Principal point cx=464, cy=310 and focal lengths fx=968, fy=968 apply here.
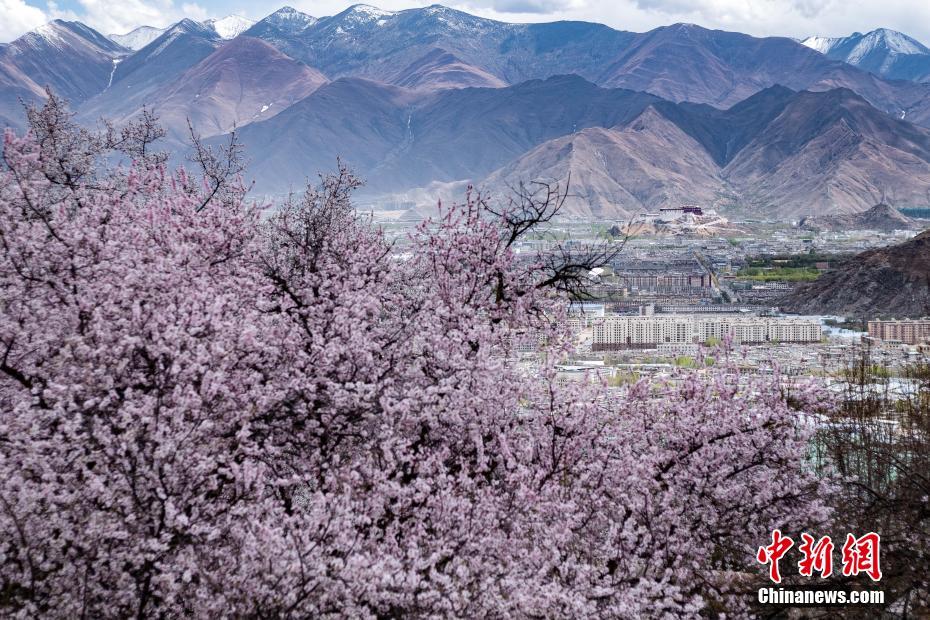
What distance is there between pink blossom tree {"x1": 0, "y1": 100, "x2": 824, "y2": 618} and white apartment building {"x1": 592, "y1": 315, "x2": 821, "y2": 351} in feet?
73.0

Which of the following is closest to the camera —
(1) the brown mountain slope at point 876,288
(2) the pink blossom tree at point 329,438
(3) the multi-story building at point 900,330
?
(2) the pink blossom tree at point 329,438

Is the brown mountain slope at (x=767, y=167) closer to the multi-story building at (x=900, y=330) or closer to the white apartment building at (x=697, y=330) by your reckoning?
the multi-story building at (x=900, y=330)

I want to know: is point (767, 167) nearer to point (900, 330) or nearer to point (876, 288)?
point (876, 288)

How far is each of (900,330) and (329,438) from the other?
37.6 m

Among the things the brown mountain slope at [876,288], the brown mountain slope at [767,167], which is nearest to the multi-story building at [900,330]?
the brown mountain slope at [876,288]

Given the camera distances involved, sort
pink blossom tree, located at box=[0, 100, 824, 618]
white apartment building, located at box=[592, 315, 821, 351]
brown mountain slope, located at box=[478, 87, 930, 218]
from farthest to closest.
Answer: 1. brown mountain slope, located at box=[478, 87, 930, 218]
2. white apartment building, located at box=[592, 315, 821, 351]
3. pink blossom tree, located at box=[0, 100, 824, 618]

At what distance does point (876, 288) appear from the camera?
52344 mm

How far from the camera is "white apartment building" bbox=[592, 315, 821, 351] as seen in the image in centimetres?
3173

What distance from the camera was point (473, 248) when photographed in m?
8.68

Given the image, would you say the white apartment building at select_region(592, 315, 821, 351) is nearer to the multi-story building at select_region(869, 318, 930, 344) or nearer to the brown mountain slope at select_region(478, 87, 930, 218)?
the multi-story building at select_region(869, 318, 930, 344)

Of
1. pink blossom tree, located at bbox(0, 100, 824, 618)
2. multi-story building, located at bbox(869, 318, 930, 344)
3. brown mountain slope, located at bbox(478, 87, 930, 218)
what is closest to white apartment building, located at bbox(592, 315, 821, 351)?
multi-story building, located at bbox(869, 318, 930, 344)

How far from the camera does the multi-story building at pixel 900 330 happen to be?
37006 mm

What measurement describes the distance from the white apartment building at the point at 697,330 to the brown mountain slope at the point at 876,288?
1206cm

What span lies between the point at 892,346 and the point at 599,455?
29.6 metres
